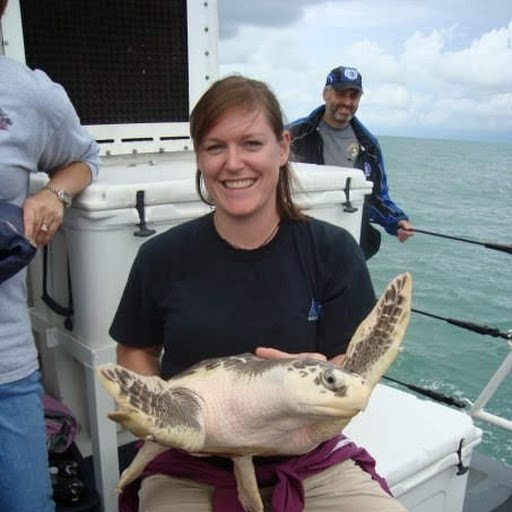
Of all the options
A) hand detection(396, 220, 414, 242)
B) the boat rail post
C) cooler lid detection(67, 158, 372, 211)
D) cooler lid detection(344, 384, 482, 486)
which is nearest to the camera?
cooler lid detection(67, 158, 372, 211)

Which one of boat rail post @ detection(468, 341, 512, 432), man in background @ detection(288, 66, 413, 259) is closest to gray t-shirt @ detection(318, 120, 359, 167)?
man in background @ detection(288, 66, 413, 259)

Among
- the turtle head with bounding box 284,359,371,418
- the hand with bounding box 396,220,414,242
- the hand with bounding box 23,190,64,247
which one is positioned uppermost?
the hand with bounding box 23,190,64,247

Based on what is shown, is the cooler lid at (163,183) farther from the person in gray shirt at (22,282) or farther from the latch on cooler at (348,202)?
the person in gray shirt at (22,282)

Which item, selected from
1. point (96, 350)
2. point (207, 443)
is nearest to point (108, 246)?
point (96, 350)

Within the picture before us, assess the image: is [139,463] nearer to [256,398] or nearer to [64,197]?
[256,398]

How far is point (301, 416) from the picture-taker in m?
0.92

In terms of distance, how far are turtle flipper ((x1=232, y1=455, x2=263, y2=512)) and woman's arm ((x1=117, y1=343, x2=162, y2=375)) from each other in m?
0.31

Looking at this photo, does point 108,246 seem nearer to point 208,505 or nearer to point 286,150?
point 286,150

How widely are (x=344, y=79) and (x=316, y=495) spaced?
7.29 feet

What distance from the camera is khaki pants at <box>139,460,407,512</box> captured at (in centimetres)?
Answer: 114

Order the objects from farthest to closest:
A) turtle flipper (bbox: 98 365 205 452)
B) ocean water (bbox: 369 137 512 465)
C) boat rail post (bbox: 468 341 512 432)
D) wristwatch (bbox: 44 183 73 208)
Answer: ocean water (bbox: 369 137 512 465)
boat rail post (bbox: 468 341 512 432)
wristwatch (bbox: 44 183 73 208)
turtle flipper (bbox: 98 365 205 452)

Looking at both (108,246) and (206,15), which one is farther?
(206,15)

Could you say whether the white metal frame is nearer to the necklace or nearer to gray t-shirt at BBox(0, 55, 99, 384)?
gray t-shirt at BBox(0, 55, 99, 384)

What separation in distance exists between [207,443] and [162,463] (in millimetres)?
242
